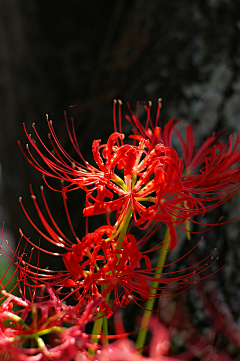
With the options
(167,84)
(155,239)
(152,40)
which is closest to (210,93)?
(167,84)

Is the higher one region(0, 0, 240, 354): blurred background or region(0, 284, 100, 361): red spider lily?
region(0, 0, 240, 354): blurred background

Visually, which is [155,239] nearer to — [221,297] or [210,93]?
[221,297]

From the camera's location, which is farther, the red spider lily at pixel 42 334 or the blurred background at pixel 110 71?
the blurred background at pixel 110 71

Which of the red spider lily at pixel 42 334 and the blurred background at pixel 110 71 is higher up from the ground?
the blurred background at pixel 110 71

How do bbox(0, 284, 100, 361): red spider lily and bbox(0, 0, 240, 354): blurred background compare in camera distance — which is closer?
bbox(0, 284, 100, 361): red spider lily

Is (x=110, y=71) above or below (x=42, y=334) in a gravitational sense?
above

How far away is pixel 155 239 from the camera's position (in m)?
0.79

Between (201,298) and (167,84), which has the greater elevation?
(167,84)

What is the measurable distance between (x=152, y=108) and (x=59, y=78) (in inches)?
17.5

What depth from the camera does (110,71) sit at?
1.00 m

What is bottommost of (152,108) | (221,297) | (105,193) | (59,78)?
(221,297)

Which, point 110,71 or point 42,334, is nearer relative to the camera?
point 42,334

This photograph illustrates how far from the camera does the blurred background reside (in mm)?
823

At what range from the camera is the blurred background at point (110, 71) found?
32.4 inches
